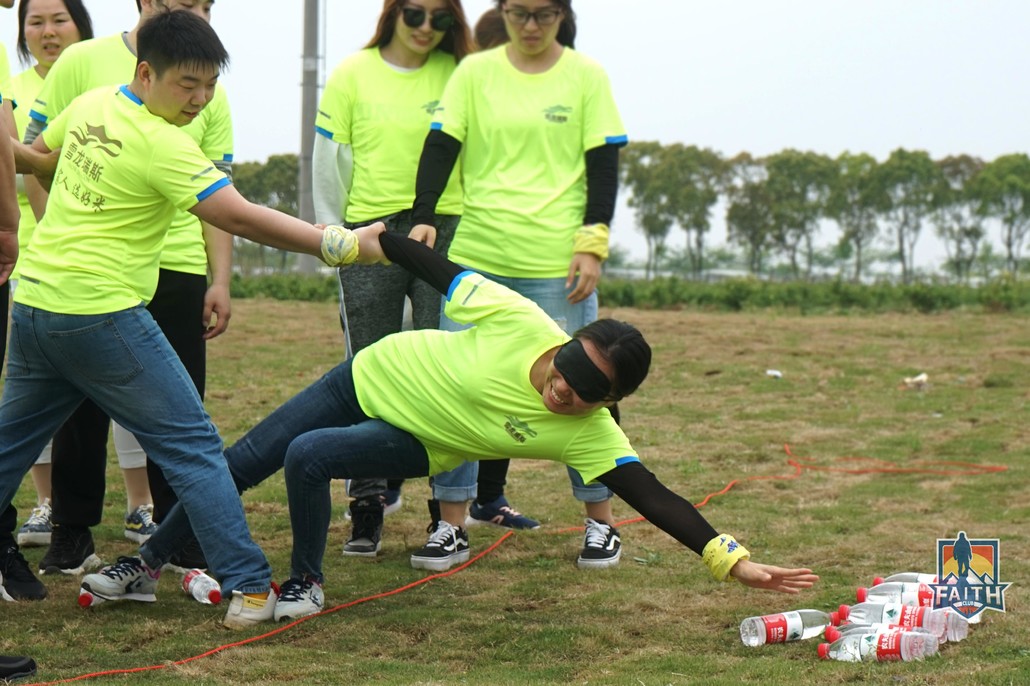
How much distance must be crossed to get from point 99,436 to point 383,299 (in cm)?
119

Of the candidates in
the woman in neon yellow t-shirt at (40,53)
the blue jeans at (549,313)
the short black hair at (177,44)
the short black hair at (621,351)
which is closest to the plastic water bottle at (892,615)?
the short black hair at (621,351)

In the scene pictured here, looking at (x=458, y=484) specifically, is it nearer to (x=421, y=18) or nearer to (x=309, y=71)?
(x=421, y=18)

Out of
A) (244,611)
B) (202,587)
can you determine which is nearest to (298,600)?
(244,611)

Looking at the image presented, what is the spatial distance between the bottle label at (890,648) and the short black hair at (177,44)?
8.23ft

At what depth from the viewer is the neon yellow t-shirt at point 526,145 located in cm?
477

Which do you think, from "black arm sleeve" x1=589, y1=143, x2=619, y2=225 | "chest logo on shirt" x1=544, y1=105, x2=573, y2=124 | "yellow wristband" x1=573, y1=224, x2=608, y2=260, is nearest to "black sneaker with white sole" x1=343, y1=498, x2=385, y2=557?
"yellow wristband" x1=573, y1=224, x2=608, y2=260

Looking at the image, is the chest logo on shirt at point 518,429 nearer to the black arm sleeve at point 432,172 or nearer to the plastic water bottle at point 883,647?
the plastic water bottle at point 883,647

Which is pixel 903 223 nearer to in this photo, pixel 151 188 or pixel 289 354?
pixel 289 354

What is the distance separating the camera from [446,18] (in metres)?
4.92

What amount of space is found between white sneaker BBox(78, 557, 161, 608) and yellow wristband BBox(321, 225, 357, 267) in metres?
1.21

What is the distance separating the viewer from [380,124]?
498 centimetres

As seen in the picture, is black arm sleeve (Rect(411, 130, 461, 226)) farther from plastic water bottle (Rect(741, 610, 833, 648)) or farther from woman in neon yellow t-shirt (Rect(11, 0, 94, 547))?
plastic water bottle (Rect(741, 610, 833, 648))

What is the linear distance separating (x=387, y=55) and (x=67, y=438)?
1.95 metres

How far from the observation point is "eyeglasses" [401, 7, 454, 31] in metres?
4.86
